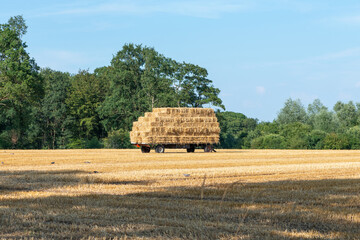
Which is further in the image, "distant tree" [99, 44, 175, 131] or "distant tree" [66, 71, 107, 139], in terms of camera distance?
"distant tree" [66, 71, 107, 139]

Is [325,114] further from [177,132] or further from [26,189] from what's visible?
[26,189]

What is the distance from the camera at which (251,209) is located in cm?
888

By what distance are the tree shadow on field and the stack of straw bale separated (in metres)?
29.4

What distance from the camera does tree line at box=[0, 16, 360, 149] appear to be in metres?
60.5

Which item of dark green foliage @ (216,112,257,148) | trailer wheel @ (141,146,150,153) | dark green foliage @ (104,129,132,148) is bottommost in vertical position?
trailer wheel @ (141,146,150,153)

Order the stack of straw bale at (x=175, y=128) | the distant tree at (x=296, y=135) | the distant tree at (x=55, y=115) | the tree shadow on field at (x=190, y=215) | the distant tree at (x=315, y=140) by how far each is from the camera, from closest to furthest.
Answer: the tree shadow on field at (x=190, y=215)
the stack of straw bale at (x=175, y=128)
the distant tree at (x=315, y=140)
the distant tree at (x=296, y=135)
the distant tree at (x=55, y=115)

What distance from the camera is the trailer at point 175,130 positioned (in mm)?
41250

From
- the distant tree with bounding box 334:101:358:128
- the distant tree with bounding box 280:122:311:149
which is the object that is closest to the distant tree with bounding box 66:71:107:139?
the distant tree with bounding box 280:122:311:149

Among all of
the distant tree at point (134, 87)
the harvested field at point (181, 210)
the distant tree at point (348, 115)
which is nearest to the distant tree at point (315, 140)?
the distant tree at point (134, 87)

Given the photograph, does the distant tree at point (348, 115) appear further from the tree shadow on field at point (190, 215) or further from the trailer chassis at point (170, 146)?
the tree shadow on field at point (190, 215)

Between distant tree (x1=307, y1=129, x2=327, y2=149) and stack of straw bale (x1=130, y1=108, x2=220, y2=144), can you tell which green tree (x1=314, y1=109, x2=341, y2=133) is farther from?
stack of straw bale (x1=130, y1=108, x2=220, y2=144)

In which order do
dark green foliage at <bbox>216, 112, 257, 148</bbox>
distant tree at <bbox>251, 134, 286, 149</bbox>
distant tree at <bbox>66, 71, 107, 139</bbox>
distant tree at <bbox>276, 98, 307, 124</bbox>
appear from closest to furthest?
Result: distant tree at <bbox>251, 134, 286, 149</bbox>, dark green foliage at <bbox>216, 112, 257, 148</bbox>, distant tree at <bbox>66, 71, 107, 139</bbox>, distant tree at <bbox>276, 98, 307, 124</bbox>

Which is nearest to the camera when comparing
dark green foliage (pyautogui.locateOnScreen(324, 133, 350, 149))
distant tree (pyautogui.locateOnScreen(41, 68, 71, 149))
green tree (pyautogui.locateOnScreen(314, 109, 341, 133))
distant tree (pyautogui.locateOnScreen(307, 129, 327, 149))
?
dark green foliage (pyautogui.locateOnScreen(324, 133, 350, 149))

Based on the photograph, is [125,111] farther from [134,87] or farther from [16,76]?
[16,76]
